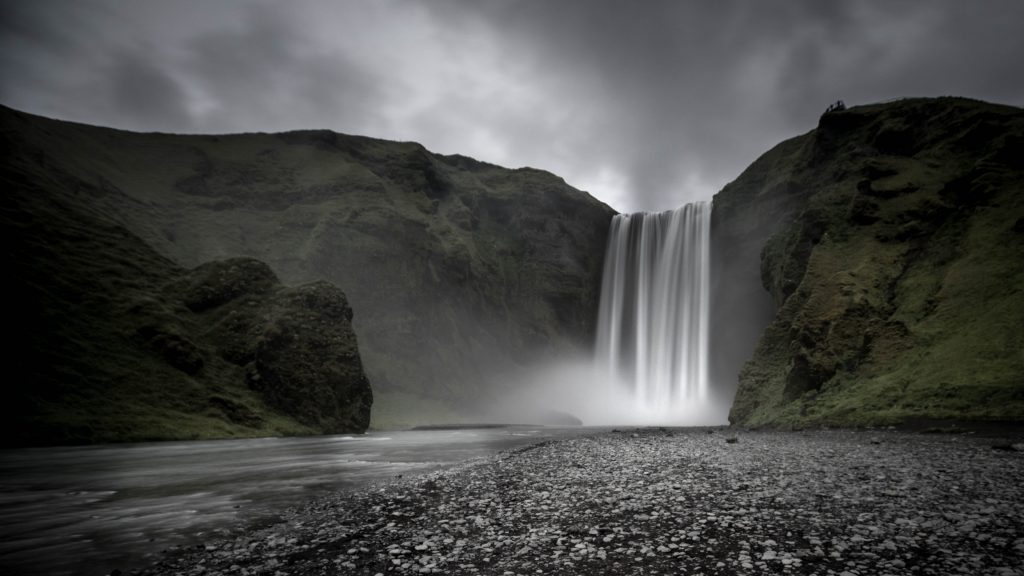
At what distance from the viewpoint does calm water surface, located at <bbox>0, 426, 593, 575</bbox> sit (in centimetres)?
914

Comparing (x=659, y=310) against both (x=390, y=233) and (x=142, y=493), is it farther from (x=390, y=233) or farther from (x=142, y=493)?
(x=142, y=493)

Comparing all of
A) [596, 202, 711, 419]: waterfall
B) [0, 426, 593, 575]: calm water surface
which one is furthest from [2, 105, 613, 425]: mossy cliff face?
[0, 426, 593, 575]: calm water surface

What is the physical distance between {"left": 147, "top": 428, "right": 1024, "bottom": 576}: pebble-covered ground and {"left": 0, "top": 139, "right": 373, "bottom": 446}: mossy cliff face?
33.8 meters

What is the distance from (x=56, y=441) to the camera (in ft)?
103

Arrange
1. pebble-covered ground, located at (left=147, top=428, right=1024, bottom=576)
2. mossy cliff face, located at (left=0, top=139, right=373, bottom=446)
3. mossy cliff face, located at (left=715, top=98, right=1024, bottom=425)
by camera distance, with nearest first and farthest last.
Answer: pebble-covered ground, located at (left=147, top=428, right=1024, bottom=576)
mossy cliff face, located at (left=715, top=98, right=1024, bottom=425)
mossy cliff face, located at (left=0, top=139, right=373, bottom=446)

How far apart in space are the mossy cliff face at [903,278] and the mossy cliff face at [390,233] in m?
56.2

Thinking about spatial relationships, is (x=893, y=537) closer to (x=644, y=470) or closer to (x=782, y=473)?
(x=782, y=473)

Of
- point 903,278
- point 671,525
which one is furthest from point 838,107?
point 671,525

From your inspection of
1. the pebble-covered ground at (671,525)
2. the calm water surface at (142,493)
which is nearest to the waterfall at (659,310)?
the calm water surface at (142,493)

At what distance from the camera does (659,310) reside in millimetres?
87375

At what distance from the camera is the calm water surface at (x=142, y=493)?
914 cm

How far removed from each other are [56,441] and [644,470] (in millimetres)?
39241

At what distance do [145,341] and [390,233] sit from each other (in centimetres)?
5634

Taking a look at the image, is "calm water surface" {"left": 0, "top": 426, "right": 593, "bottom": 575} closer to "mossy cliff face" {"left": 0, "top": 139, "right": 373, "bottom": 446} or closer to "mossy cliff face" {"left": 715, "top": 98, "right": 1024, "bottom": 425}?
"mossy cliff face" {"left": 0, "top": 139, "right": 373, "bottom": 446}
